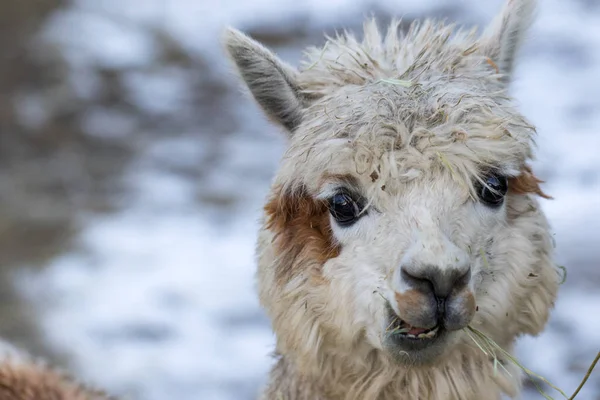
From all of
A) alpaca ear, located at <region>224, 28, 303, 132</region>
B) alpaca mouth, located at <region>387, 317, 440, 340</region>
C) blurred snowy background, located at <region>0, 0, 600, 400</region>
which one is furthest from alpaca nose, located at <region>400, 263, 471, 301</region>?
blurred snowy background, located at <region>0, 0, 600, 400</region>

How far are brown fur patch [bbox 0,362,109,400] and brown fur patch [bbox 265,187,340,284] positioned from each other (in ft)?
4.10

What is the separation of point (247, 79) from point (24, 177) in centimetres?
512

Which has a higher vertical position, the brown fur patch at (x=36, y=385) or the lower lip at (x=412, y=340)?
the brown fur patch at (x=36, y=385)

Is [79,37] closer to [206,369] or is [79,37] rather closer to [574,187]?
[206,369]

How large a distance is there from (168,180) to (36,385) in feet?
13.3

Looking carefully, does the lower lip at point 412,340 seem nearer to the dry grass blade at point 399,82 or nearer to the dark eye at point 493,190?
the dark eye at point 493,190

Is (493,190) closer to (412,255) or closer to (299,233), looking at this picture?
(412,255)

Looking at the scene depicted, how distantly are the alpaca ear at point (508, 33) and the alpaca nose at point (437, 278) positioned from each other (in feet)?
3.17

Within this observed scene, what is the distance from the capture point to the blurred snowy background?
5.61 metres

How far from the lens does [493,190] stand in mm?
2535

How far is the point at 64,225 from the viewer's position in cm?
684

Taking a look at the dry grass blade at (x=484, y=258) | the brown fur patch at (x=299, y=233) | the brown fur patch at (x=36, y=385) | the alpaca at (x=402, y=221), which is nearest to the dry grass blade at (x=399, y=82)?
the alpaca at (x=402, y=221)

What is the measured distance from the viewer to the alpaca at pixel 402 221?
7.88ft

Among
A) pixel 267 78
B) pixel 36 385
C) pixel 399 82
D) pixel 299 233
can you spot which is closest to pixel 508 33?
pixel 399 82
